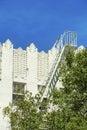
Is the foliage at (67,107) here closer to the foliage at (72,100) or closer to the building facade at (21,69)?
the foliage at (72,100)

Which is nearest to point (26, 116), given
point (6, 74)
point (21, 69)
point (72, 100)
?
point (72, 100)

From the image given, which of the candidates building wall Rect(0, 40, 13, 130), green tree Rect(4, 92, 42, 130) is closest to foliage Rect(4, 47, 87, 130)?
green tree Rect(4, 92, 42, 130)

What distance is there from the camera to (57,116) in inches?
1166

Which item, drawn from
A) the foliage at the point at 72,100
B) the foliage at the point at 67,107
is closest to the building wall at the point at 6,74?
the foliage at the point at 67,107

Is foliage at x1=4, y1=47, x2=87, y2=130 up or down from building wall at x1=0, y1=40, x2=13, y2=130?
down

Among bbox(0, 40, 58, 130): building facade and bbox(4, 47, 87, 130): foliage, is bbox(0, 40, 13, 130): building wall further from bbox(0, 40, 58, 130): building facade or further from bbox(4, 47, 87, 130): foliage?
bbox(4, 47, 87, 130): foliage

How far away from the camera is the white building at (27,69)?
43.4m

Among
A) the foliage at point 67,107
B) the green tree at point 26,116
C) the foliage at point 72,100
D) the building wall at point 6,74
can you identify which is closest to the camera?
the foliage at point 72,100

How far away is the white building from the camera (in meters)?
43.4

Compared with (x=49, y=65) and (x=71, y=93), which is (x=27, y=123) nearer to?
(x=71, y=93)

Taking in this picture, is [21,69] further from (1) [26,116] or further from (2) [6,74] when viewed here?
(1) [26,116]

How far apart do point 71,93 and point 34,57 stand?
50.9ft

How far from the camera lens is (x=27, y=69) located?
147 ft

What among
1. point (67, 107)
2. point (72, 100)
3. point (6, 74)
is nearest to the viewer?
point (67, 107)
